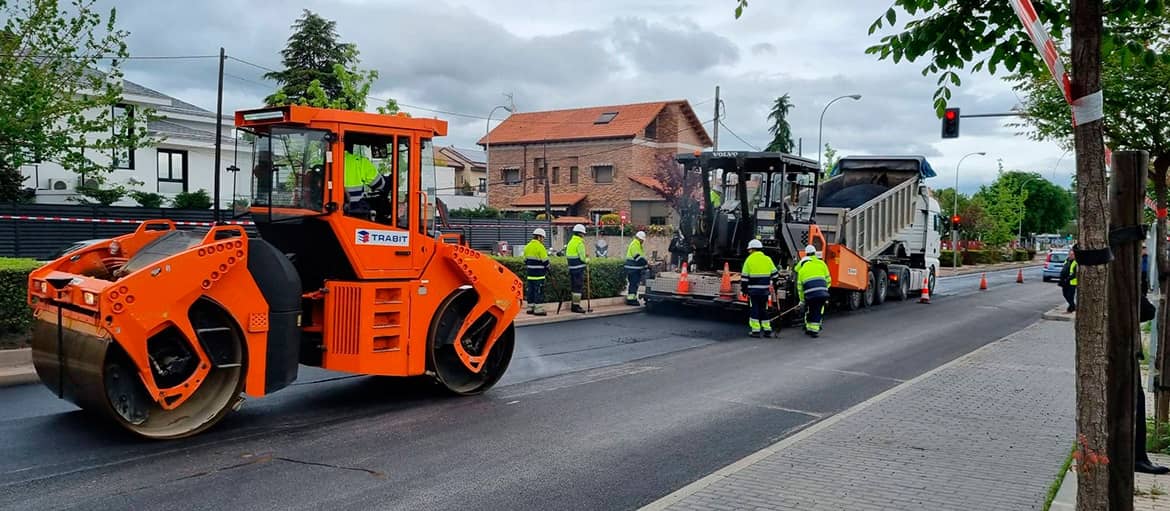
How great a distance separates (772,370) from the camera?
11.4 meters

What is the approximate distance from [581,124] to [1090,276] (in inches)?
2159

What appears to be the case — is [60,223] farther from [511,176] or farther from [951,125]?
[511,176]

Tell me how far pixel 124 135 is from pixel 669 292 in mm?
10696

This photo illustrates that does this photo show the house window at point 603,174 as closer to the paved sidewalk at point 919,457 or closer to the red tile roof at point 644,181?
the red tile roof at point 644,181

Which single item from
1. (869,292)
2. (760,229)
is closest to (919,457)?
(760,229)

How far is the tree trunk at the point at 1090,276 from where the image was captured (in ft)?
12.4

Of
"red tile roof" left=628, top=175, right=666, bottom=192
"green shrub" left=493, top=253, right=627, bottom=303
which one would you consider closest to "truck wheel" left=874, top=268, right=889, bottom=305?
"green shrub" left=493, top=253, right=627, bottom=303

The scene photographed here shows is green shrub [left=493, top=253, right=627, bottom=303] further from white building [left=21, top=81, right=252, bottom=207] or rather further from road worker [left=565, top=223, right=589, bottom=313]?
white building [left=21, top=81, right=252, bottom=207]

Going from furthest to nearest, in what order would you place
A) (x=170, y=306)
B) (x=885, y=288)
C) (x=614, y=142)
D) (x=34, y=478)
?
(x=614, y=142) < (x=885, y=288) < (x=170, y=306) < (x=34, y=478)

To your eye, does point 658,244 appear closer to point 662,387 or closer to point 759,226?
point 759,226

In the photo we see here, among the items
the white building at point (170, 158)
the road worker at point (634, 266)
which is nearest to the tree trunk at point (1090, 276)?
the road worker at point (634, 266)

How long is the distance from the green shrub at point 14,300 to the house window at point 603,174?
149 ft

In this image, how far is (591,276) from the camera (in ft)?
61.2

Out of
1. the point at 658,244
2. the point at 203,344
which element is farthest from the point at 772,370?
the point at 658,244
